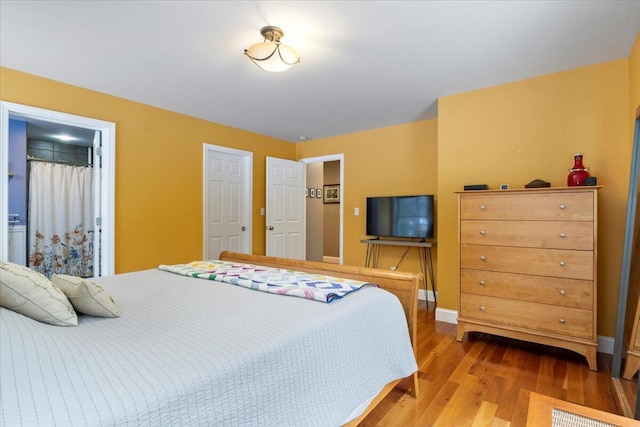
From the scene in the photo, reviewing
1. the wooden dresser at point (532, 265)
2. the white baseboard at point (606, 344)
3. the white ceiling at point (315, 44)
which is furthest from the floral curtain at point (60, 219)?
the white baseboard at point (606, 344)

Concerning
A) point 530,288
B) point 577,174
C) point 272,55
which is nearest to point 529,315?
point 530,288

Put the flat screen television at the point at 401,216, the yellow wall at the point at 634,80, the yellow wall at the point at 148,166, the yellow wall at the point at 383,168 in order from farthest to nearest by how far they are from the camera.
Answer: the yellow wall at the point at 383,168
the flat screen television at the point at 401,216
the yellow wall at the point at 148,166
the yellow wall at the point at 634,80

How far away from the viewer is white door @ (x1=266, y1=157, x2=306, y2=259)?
15.8ft

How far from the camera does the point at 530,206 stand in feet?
8.11

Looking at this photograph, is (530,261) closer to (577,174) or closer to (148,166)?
(577,174)

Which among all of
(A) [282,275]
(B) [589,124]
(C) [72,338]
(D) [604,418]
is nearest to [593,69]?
(B) [589,124]

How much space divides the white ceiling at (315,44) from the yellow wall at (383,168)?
840 mm

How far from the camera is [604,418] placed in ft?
3.42

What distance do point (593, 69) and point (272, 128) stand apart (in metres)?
3.50

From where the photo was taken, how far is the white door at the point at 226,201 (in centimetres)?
424

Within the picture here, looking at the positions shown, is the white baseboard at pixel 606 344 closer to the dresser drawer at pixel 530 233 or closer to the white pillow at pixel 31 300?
the dresser drawer at pixel 530 233

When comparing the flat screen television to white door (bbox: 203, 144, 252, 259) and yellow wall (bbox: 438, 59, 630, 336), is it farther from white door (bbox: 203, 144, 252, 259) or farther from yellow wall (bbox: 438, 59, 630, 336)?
white door (bbox: 203, 144, 252, 259)

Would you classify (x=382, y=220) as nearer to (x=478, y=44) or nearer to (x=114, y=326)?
(x=478, y=44)

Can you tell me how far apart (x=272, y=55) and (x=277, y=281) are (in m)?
1.52
